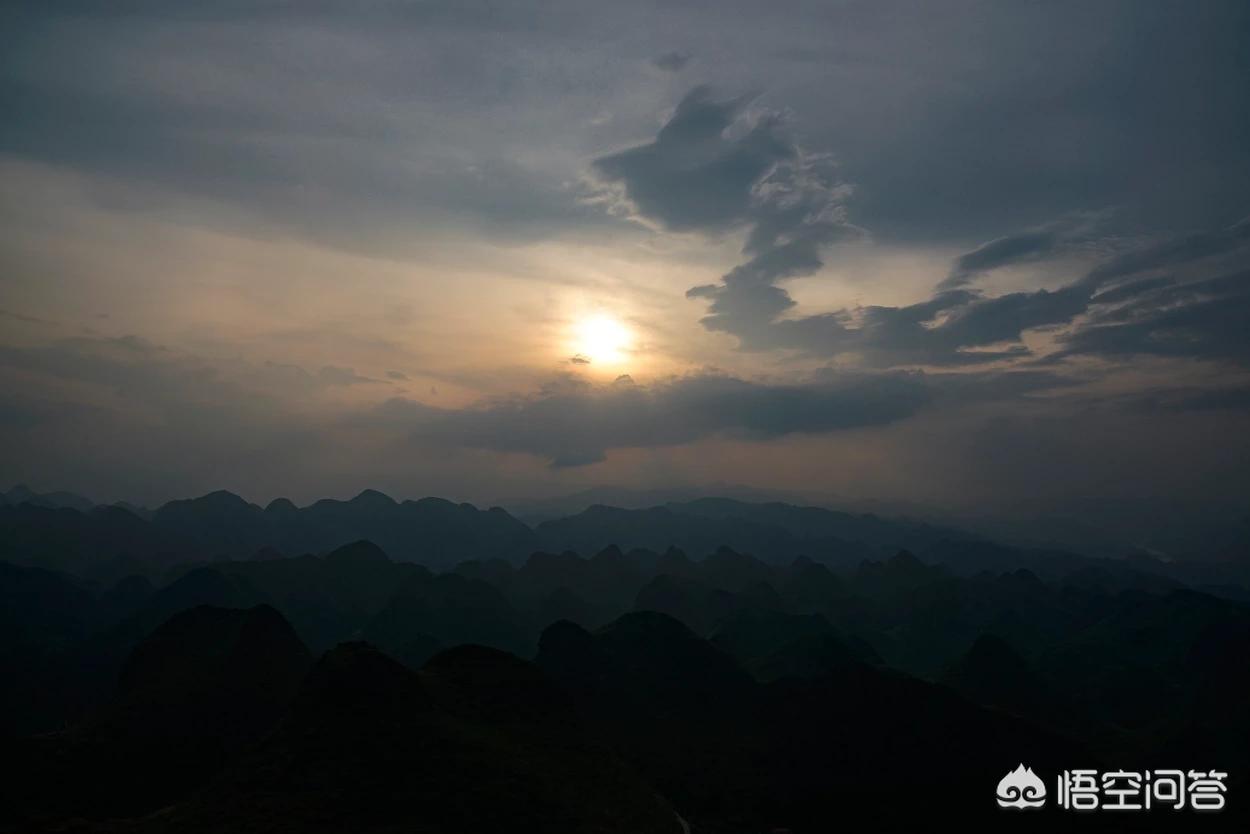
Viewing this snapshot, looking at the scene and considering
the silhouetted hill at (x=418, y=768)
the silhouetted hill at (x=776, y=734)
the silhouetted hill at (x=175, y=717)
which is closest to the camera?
the silhouetted hill at (x=418, y=768)

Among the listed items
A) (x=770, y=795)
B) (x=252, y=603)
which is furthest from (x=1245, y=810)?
(x=252, y=603)

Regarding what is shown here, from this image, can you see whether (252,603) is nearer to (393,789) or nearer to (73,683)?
(73,683)

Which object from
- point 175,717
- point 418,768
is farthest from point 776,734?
point 175,717

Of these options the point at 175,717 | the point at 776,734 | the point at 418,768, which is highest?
the point at 418,768

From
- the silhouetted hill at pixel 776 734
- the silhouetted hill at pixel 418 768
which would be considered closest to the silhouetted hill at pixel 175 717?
the silhouetted hill at pixel 418 768

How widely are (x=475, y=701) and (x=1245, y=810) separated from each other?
6047 centimetres

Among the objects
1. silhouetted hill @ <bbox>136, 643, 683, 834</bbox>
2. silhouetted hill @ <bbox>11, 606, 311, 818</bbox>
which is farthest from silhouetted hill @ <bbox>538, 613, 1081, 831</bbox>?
silhouetted hill @ <bbox>11, 606, 311, 818</bbox>

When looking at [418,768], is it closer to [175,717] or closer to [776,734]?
[175,717]

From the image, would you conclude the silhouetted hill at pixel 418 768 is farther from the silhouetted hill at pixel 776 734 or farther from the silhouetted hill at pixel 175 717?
the silhouetted hill at pixel 776 734

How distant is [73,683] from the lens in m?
100

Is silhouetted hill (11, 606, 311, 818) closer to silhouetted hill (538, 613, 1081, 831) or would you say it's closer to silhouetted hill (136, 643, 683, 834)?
silhouetted hill (136, 643, 683, 834)

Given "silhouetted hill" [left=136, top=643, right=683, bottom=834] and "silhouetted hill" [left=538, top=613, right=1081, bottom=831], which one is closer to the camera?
"silhouetted hill" [left=136, top=643, right=683, bottom=834]

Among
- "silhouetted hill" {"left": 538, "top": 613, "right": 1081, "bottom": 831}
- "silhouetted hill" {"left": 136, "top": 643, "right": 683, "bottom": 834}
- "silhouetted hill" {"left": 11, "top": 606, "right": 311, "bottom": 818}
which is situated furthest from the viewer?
"silhouetted hill" {"left": 538, "top": 613, "right": 1081, "bottom": 831}

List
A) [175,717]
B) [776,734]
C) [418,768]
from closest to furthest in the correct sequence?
[418,768] < [175,717] < [776,734]
